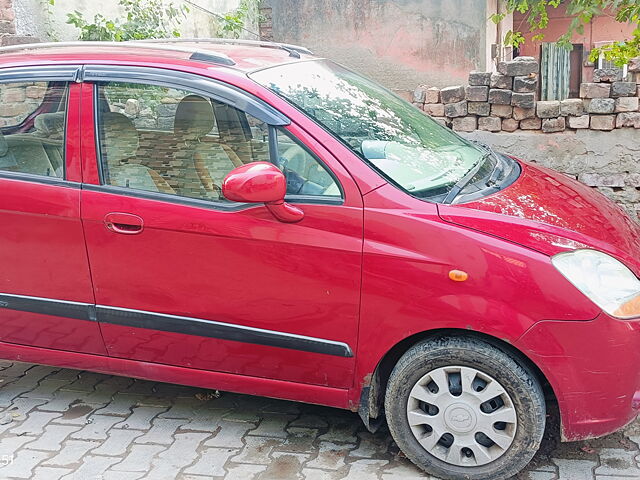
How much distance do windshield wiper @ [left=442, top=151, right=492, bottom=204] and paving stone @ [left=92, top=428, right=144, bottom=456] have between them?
1917 mm

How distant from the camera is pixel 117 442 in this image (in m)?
3.52

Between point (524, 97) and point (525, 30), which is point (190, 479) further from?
point (525, 30)

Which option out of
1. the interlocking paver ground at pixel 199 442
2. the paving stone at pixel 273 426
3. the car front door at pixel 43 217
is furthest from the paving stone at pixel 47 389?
the paving stone at pixel 273 426

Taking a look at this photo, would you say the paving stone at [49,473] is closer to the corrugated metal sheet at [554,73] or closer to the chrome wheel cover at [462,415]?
the chrome wheel cover at [462,415]

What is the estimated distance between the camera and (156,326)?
335 cm

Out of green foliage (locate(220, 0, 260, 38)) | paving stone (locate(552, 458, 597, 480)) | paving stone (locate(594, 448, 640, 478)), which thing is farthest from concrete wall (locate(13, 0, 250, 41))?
paving stone (locate(594, 448, 640, 478))

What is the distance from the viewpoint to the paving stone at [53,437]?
11.4 ft

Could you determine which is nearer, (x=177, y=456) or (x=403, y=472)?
(x=403, y=472)

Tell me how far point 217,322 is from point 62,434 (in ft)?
3.53

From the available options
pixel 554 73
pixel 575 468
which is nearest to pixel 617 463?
pixel 575 468

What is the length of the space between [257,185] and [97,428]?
163 cm

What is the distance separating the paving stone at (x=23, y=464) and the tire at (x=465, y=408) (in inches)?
65.4

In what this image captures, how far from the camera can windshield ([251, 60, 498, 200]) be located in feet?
10.5

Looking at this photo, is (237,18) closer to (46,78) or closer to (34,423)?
(46,78)
